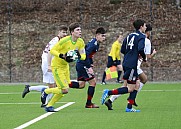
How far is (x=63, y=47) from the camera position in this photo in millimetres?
16031

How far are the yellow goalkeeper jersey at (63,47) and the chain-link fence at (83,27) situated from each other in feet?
44.9

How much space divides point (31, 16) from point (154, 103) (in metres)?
16.8

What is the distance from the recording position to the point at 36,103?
62.0 ft

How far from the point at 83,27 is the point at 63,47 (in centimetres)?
1624

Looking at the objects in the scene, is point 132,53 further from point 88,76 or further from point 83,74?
point 83,74

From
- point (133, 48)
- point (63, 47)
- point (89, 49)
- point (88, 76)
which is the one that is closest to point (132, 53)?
point (133, 48)

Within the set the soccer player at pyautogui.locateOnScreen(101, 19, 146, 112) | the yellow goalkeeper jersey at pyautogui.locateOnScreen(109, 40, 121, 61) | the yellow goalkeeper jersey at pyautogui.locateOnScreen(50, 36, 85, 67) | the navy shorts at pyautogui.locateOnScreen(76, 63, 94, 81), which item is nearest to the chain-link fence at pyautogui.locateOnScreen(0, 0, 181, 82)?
the yellow goalkeeper jersey at pyautogui.locateOnScreen(109, 40, 121, 61)

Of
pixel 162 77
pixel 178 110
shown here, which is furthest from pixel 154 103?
pixel 162 77

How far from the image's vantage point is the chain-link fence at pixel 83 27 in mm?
30484

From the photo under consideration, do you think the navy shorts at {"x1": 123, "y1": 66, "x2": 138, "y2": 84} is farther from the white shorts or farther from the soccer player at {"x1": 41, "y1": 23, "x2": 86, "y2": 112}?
the white shorts

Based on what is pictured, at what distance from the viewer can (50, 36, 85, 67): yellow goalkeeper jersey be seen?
15930 mm

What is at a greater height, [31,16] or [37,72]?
[31,16]

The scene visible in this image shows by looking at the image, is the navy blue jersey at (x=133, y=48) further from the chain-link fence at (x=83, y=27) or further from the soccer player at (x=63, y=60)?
the chain-link fence at (x=83, y=27)

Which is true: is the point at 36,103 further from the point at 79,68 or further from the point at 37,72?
the point at 37,72
